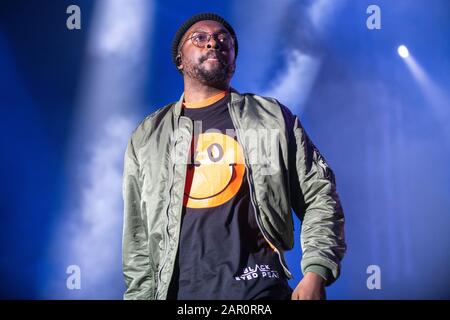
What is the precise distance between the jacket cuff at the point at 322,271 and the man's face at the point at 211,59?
964 millimetres

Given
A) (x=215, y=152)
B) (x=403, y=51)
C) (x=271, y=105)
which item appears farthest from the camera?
(x=403, y=51)

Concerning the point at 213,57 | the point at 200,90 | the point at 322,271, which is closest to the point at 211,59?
the point at 213,57

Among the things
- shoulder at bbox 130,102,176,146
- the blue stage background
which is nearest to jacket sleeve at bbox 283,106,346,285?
shoulder at bbox 130,102,176,146

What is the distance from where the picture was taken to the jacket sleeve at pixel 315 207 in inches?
Result: 84.2

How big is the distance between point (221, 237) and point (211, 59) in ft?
2.84

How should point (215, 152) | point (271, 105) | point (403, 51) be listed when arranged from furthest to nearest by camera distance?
1. point (403, 51)
2. point (271, 105)
3. point (215, 152)

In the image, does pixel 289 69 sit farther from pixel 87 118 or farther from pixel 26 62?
pixel 26 62

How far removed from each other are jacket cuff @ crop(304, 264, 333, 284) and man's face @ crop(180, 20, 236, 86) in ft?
3.16

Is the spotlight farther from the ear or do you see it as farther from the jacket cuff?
the jacket cuff

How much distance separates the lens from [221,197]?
7.43 ft

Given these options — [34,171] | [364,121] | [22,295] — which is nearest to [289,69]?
[364,121]

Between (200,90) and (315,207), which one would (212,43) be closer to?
(200,90)

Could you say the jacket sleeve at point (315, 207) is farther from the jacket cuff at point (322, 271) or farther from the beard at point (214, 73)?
the beard at point (214, 73)

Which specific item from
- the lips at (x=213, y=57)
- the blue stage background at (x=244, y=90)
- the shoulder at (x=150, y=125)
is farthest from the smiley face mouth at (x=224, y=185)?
the blue stage background at (x=244, y=90)
